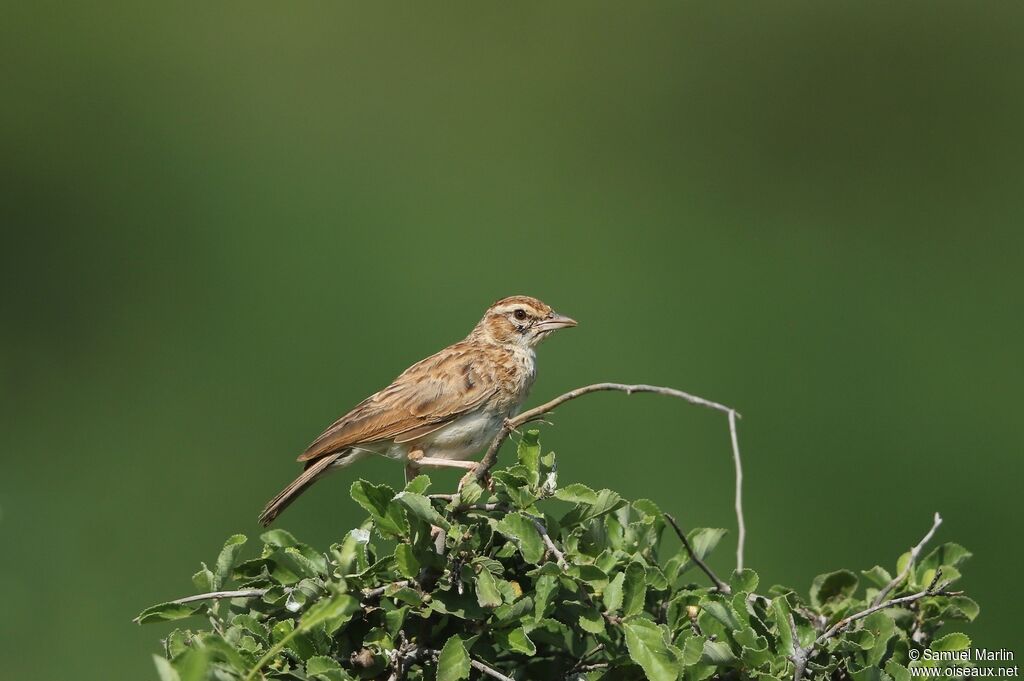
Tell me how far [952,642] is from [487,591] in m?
1.16

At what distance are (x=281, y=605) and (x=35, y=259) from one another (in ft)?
31.5

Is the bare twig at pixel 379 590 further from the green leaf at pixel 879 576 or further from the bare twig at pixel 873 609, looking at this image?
the green leaf at pixel 879 576

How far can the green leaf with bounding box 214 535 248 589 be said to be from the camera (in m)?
2.87

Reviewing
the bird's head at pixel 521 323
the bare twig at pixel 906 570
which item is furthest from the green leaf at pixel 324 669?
the bird's head at pixel 521 323

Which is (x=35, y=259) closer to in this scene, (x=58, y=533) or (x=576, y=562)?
(x=58, y=533)

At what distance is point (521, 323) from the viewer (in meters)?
5.86

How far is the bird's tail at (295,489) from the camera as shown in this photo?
4.86 m

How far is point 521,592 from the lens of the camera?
9.62 ft

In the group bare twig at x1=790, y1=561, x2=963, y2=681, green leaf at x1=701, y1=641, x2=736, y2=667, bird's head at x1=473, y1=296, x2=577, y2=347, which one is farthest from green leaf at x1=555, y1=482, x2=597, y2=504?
bird's head at x1=473, y1=296, x2=577, y2=347

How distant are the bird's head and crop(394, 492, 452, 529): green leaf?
303cm

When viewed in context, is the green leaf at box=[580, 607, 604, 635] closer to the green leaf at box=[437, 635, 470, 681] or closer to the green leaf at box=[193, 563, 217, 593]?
the green leaf at box=[437, 635, 470, 681]

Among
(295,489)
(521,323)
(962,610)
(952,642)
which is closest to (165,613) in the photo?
(952,642)

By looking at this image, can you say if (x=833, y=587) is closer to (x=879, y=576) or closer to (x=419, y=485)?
(x=879, y=576)

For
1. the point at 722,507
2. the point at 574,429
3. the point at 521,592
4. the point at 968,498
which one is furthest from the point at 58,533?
the point at 521,592
